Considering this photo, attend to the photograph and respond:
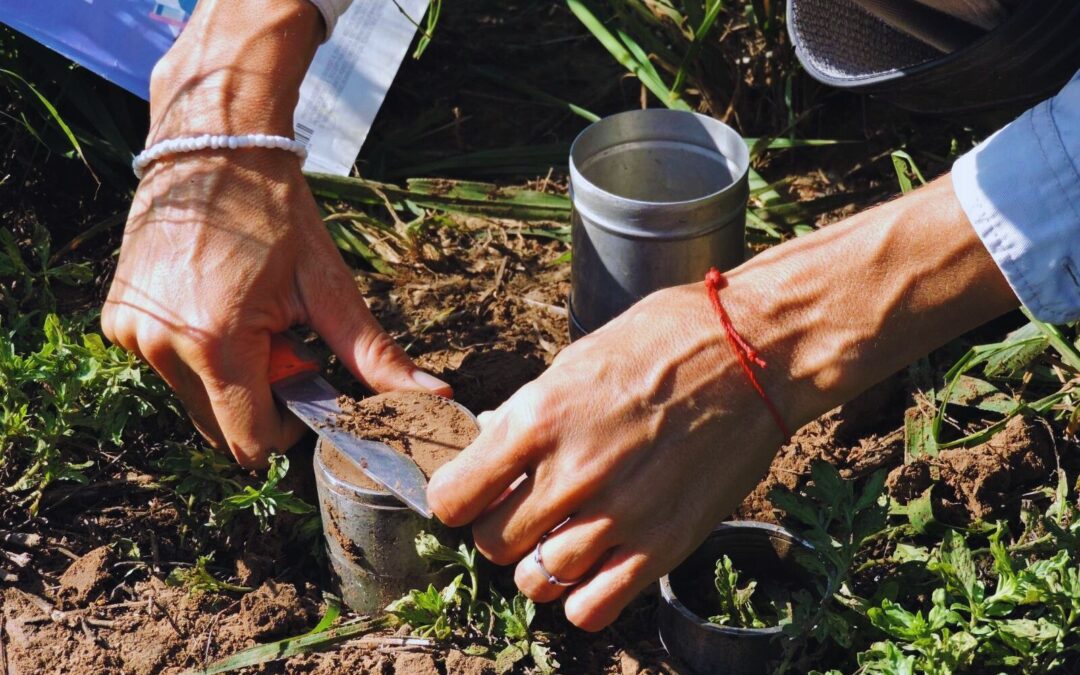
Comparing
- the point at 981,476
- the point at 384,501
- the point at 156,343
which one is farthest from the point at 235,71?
the point at 981,476

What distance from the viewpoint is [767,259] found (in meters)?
1.89

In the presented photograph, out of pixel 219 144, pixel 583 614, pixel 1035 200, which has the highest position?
pixel 1035 200

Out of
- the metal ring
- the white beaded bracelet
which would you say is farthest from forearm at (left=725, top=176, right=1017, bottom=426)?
the white beaded bracelet

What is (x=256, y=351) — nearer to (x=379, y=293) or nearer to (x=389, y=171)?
(x=379, y=293)

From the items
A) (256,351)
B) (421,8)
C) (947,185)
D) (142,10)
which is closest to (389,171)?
(421,8)

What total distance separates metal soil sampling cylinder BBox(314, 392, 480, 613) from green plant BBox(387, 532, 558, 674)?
0.11ft

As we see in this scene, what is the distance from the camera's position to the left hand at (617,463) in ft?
5.71

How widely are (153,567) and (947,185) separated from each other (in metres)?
1.56

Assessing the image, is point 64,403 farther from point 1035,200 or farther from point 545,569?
point 1035,200

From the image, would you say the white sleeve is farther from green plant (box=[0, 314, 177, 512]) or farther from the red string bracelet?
the red string bracelet

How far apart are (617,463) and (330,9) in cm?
124

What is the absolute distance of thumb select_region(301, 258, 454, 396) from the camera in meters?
2.18

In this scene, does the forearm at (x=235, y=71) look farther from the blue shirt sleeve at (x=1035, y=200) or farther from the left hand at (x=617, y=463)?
the blue shirt sleeve at (x=1035, y=200)

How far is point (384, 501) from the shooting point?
6.36 feet
